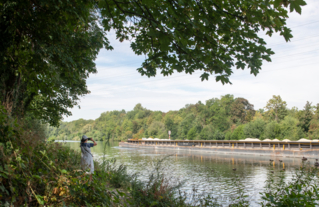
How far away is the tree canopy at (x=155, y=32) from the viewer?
3428 millimetres

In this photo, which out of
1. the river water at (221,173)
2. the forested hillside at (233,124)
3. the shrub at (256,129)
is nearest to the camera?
the river water at (221,173)

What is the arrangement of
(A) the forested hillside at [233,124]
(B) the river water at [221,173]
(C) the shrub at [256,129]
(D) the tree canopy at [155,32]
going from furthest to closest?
(C) the shrub at [256,129] < (A) the forested hillside at [233,124] < (B) the river water at [221,173] < (D) the tree canopy at [155,32]

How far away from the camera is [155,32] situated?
2785 millimetres

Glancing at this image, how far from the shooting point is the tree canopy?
343 cm

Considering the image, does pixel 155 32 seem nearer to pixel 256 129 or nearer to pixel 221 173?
pixel 221 173

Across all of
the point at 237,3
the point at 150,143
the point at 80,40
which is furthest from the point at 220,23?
the point at 150,143

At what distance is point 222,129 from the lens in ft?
242

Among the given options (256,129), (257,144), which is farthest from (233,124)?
(257,144)

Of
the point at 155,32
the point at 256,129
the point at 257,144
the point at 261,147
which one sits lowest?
the point at 261,147

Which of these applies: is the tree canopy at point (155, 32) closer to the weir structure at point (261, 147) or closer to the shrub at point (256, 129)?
the weir structure at point (261, 147)

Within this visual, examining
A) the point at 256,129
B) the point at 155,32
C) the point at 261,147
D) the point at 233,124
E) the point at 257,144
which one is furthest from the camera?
the point at 233,124

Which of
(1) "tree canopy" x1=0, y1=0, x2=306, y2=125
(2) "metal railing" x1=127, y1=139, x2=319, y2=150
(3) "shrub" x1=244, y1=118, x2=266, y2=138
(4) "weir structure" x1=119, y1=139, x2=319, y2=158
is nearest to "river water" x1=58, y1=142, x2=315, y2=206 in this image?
Answer: (1) "tree canopy" x1=0, y1=0, x2=306, y2=125

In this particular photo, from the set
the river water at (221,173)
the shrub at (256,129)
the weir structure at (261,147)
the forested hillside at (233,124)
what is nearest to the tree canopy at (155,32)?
the river water at (221,173)

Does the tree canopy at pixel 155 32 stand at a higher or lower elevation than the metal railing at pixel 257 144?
higher
